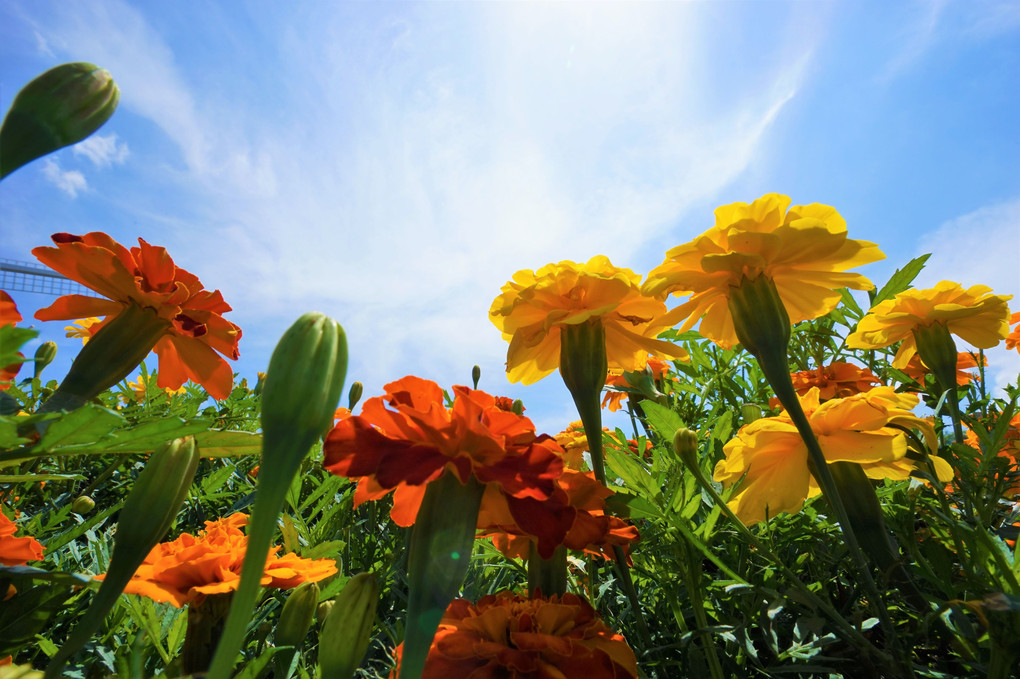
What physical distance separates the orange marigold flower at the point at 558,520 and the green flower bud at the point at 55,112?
0.43m

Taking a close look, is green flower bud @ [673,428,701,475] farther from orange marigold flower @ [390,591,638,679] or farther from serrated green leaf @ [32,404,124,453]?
serrated green leaf @ [32,404,124,453]

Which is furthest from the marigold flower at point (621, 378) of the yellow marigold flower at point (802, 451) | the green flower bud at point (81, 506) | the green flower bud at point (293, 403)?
the green flower bud at point (81, 506)

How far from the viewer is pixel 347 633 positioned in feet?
1.36

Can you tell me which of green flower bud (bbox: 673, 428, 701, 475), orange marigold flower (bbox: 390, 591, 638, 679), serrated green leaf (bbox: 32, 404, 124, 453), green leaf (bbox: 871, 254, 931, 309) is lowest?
orange marigold flower (bbox: 390, 591, 638, 679)

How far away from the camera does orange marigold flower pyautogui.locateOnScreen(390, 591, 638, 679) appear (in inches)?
19.2

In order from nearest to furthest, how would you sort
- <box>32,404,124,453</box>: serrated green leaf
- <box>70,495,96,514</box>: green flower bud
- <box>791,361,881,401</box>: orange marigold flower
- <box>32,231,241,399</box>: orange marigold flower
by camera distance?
<box>32,404,124,453</box>: serrated green leaf
<box>32,231,241,399</box>: orange marigold flower
<box>70,495,96,514</box>: green flower bud
<box>791,361,881,401</box>: orange marigold flower

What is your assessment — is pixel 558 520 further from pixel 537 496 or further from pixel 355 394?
pixel 355 394

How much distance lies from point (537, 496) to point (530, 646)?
17cm

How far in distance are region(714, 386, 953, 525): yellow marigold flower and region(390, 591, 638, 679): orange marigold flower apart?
0.81 ft

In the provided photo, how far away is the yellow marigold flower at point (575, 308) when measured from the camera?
2.43 feet

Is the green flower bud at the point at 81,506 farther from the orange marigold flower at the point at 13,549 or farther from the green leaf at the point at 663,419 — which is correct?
the green leaf at the point at 663,419

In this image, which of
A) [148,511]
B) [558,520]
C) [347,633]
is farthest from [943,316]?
[148,511]

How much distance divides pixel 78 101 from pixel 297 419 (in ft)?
0.98

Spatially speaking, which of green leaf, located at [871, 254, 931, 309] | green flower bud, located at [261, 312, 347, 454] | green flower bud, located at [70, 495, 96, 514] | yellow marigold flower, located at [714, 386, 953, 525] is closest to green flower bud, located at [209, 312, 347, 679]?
green flower bud, located at [261, 312, 347, 454]
